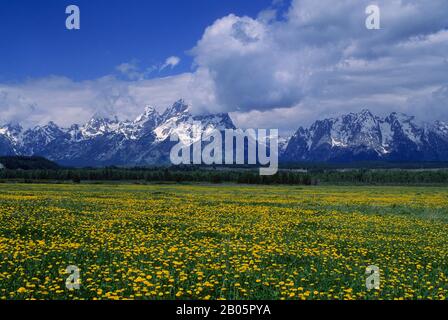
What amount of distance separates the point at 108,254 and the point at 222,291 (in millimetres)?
5601

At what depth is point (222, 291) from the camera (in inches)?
443

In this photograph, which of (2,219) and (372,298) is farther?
(2,219)

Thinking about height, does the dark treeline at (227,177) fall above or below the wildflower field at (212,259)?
below

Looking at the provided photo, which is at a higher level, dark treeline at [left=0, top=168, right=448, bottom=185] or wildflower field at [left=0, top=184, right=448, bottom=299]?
wildflower field at [left=0, top=184, right=448, bottom=299]

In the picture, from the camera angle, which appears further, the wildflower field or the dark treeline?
the dark treeline

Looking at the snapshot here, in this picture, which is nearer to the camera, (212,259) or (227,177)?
(212,259)

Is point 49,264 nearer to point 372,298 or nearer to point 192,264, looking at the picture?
point 192,264

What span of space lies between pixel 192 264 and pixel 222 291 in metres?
2.93

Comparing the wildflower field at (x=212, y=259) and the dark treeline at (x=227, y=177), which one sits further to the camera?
the dark treeline at (x=227, y=177)

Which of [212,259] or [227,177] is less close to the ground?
[212,259]
